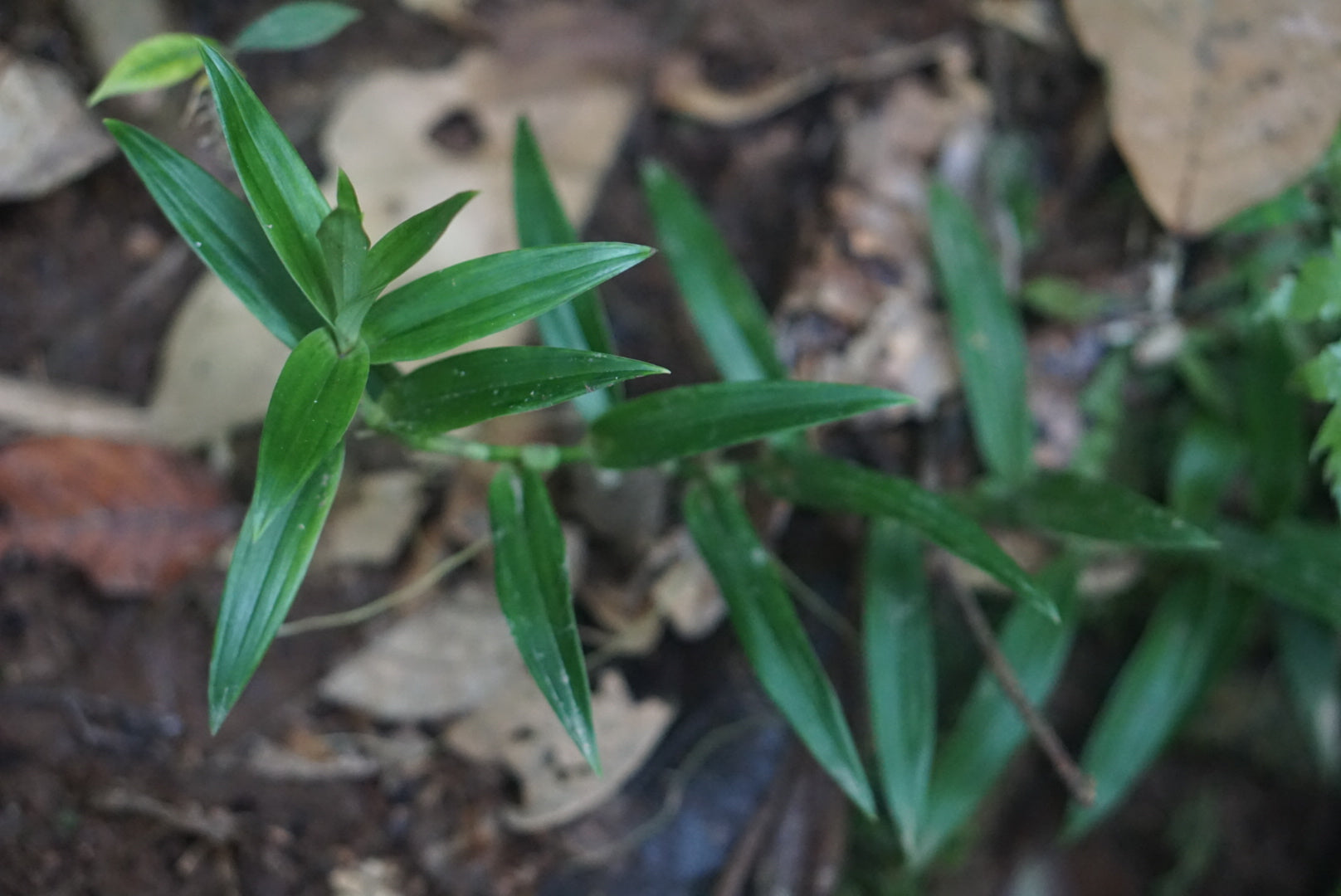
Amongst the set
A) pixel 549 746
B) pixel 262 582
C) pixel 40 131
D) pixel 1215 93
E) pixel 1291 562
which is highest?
pixel 40 131

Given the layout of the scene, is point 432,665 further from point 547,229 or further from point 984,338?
point 984,338

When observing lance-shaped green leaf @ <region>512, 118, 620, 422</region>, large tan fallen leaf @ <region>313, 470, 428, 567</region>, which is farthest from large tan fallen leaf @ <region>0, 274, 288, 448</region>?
lance-shaped green leaf @ <region>512, 118, 620, 422</region>

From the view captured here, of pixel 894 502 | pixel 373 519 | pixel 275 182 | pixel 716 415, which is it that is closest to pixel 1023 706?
pixel 894 502

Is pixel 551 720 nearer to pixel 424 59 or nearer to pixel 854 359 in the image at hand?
pixel 854 359

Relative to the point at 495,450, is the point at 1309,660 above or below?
below

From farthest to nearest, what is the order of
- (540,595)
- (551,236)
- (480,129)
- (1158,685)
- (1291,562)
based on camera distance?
1. (480,129)
2. (1158,685)
3. (1291,562)
4. (551,236)
5. (540,595)

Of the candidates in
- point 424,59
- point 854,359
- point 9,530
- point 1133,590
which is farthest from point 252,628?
point 1133,590
